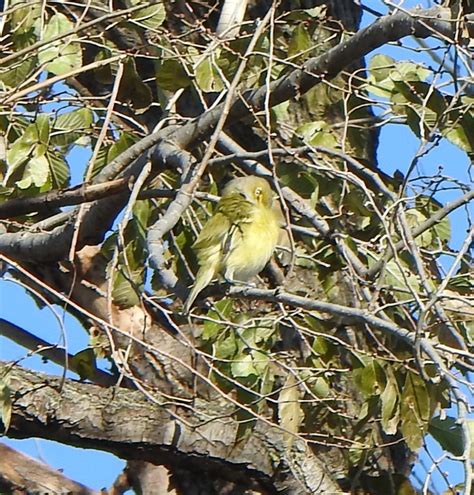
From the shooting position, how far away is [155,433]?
3238mm

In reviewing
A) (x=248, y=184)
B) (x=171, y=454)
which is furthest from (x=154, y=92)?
(x=171, y=454)

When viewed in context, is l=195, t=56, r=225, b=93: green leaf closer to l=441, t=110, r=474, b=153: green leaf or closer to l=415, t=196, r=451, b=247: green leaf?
l=441, t=110, r=474, b=153: green leaf

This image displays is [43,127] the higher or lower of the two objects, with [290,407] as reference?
higher

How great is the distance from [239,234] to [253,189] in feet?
0.66

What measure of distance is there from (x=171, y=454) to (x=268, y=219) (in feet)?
2.41

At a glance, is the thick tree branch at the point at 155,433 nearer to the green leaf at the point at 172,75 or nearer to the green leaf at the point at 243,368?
the green leaf at the point at 243,368

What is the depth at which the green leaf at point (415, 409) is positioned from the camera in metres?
2.87

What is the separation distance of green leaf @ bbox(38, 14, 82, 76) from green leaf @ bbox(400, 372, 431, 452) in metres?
1.20

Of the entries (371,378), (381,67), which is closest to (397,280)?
(371,378)

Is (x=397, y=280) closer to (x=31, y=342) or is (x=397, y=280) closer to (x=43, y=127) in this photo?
(x=43, y=127)

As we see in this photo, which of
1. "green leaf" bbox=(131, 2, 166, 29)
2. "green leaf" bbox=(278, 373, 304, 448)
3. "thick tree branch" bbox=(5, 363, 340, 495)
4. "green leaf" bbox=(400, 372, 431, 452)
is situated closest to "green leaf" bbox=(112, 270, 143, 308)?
"thick tree branch" bbox=(5, 363, 340, 495)

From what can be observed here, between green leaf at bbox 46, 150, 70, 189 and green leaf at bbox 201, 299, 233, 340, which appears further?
green leaf at bbox 46, 150, 70, 189

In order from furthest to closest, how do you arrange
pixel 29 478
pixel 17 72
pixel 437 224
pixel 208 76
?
pixel 29 478, pixel 437 224, pixel 17 72, pixel 208 76

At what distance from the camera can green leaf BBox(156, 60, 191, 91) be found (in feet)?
10.7
